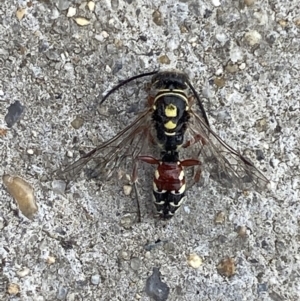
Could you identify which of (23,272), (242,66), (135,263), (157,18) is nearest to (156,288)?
(135,263)

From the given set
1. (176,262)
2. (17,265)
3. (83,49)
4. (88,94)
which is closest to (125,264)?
(176,262)

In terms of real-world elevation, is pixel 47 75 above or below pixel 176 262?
above

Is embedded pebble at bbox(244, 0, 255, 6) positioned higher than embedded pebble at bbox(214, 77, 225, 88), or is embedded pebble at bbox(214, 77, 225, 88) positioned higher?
embedded pebble at bbox(244, 0, 255, 6)

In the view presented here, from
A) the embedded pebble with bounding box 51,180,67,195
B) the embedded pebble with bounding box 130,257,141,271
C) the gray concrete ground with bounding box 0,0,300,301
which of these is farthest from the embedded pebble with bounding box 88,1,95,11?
the embedded pebble with bounding box 130,257,141,271

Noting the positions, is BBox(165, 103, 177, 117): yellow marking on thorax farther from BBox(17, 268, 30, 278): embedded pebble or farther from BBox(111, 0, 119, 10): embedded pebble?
BBox(17, 268, 30, 278): embedded pebble

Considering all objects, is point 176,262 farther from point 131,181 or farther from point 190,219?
point 131,181

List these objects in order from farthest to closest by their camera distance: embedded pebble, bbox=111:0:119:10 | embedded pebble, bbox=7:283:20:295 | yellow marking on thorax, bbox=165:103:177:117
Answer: embedded pebble, bbox=111:0:119:10, embedded pebble, bbox=7:283:20:295, yellow marking on thorax, bbox=165:103:177:117

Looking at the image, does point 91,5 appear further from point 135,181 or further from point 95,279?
point 95,279
